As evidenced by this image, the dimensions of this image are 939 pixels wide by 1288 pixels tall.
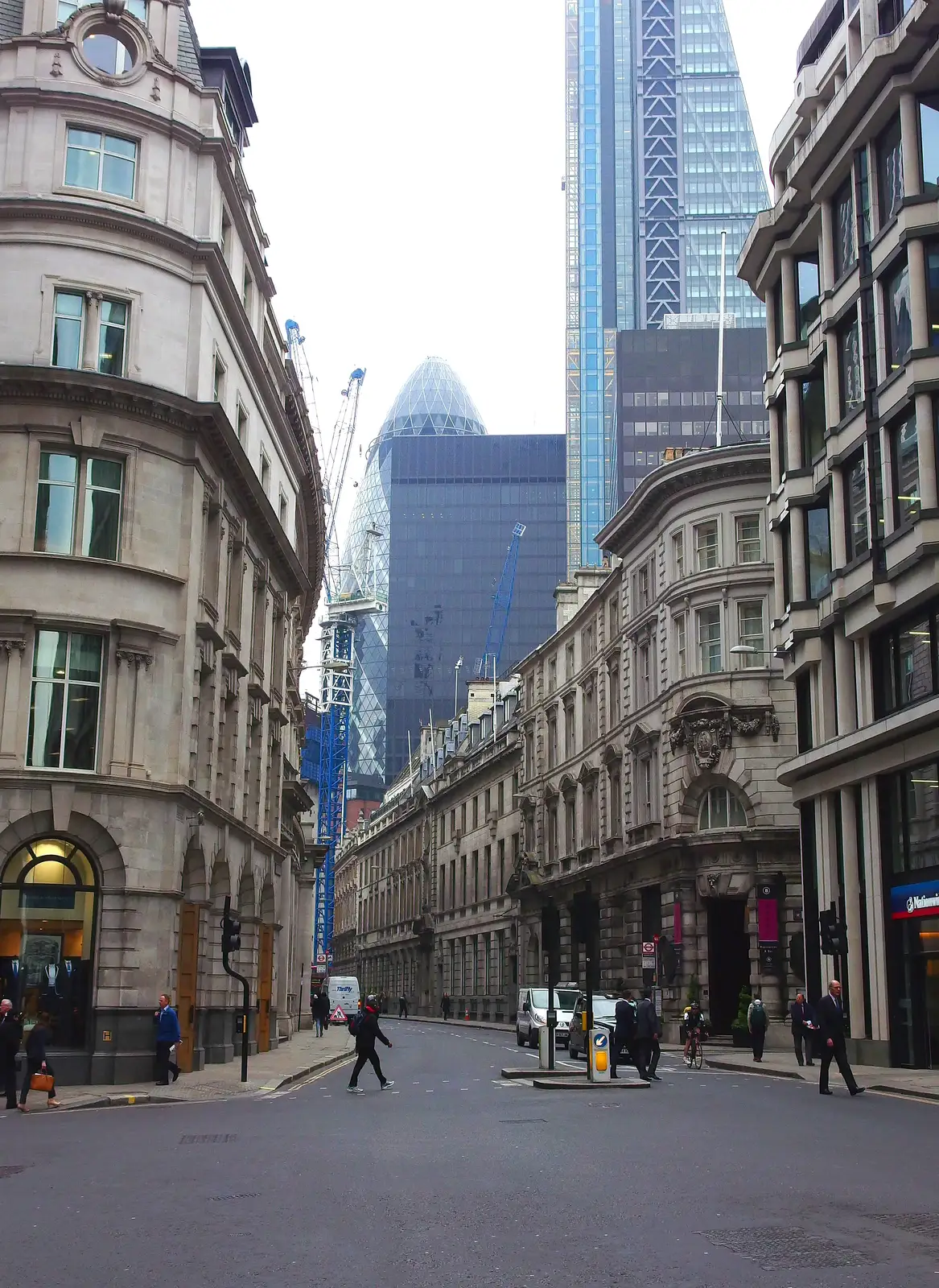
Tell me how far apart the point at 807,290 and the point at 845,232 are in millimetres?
3099

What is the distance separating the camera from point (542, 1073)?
29.8 meters

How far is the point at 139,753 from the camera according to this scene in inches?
1216

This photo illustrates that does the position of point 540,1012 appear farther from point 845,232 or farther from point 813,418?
point 845,232

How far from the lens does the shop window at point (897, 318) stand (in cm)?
3441

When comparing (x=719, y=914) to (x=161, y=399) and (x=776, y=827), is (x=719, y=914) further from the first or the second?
(x=161, y=399)

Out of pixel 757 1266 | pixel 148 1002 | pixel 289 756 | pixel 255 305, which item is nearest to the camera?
pixel 757 1266

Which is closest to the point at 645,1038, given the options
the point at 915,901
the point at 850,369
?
the point at 915,901

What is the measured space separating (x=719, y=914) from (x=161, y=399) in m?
29.3

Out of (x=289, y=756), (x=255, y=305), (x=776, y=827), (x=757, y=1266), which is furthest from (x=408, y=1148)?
(x=289, y=756)

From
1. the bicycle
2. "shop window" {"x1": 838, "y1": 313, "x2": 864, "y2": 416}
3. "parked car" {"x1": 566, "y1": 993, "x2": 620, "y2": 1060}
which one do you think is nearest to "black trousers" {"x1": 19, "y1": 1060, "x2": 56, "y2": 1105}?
"parked car" {"x1": 566, "y1": 993, "x2": 620, "y2": 1060}

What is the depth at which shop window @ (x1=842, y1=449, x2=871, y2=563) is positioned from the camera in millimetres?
36969

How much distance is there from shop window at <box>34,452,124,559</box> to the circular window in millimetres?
10031

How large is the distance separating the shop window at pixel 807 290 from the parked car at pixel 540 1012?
20387 mm

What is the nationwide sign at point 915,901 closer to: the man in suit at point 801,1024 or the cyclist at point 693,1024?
the man in suit at point 801,1024
